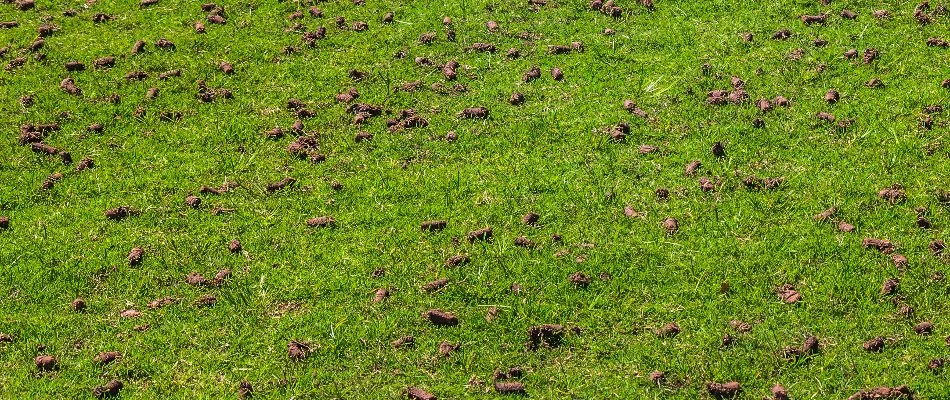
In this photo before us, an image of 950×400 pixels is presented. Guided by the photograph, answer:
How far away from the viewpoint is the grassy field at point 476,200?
9508mm

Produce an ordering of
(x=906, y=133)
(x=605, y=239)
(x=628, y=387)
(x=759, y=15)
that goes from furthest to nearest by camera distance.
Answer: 1. (x=759, y=15)
2. (x=906, y=133)
3. (x=605, y=239)
4. (x=628, y=387)

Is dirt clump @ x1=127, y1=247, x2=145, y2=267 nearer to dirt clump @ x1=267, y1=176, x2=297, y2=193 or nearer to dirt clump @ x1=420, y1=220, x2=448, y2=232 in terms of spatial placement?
dirt clump @ x1=267, y1=176, x2=297, y2=193

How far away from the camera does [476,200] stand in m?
11.3

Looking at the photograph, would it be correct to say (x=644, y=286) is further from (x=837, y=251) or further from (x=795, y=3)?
(x=795, y=3)

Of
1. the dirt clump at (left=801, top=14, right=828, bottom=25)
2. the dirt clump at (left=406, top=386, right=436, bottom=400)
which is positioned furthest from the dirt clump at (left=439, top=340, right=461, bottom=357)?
the dirt clump at (left=801, top=14, right=828, bottom=25)

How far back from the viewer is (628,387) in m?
9.16

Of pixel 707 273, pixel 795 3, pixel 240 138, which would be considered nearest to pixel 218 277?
pixel 240 138

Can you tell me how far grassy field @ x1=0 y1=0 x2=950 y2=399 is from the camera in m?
9.51

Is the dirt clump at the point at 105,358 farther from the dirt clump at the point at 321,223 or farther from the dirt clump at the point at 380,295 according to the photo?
the dirt clump at the point at 321,223

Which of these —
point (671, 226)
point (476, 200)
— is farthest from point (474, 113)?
point (671, 226)

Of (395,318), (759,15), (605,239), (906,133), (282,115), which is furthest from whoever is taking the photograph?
(759,15)

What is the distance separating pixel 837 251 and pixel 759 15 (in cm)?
449

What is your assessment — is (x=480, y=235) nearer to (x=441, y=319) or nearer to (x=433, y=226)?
(x=433, y=226)

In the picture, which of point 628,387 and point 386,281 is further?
point 386,281
